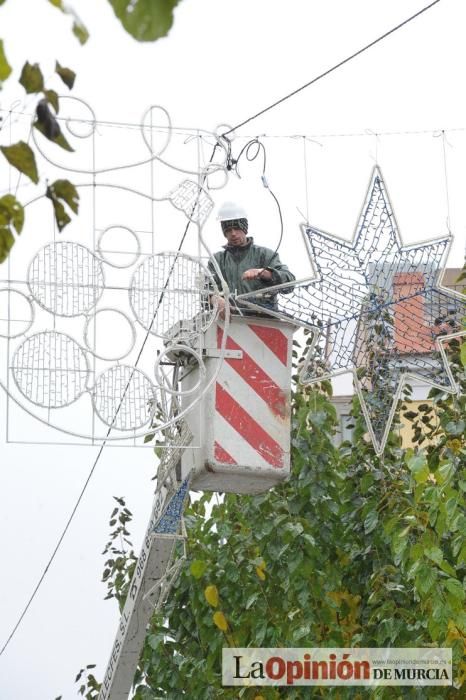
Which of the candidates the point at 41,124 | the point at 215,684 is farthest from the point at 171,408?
the point at 41,124

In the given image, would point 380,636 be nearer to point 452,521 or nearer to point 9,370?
point 452,521

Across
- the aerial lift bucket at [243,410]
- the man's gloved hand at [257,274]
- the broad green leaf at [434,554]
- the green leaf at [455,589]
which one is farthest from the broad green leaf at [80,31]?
the green leaf at [455,589]

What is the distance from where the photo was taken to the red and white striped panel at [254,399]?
816 centimetres

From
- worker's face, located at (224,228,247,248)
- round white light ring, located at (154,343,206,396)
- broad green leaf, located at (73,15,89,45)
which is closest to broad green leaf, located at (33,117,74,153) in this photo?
broad green leaf, located at (73,15,89,45)

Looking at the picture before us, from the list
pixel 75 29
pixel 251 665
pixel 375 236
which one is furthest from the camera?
pixel 251 665

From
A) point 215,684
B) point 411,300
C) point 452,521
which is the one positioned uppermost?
point 411,300

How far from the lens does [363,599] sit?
34.8 ft

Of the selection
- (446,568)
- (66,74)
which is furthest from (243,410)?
(66,74)

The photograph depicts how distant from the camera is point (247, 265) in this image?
8766 millimetres

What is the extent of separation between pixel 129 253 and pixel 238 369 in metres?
1.11

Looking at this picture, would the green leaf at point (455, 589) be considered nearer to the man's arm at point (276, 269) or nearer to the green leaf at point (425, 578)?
the green leaf at point (425, 578)

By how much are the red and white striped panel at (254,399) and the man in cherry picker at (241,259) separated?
20 cm

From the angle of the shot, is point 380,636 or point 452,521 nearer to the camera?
point 452,521

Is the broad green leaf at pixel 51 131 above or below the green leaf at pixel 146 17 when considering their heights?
below
